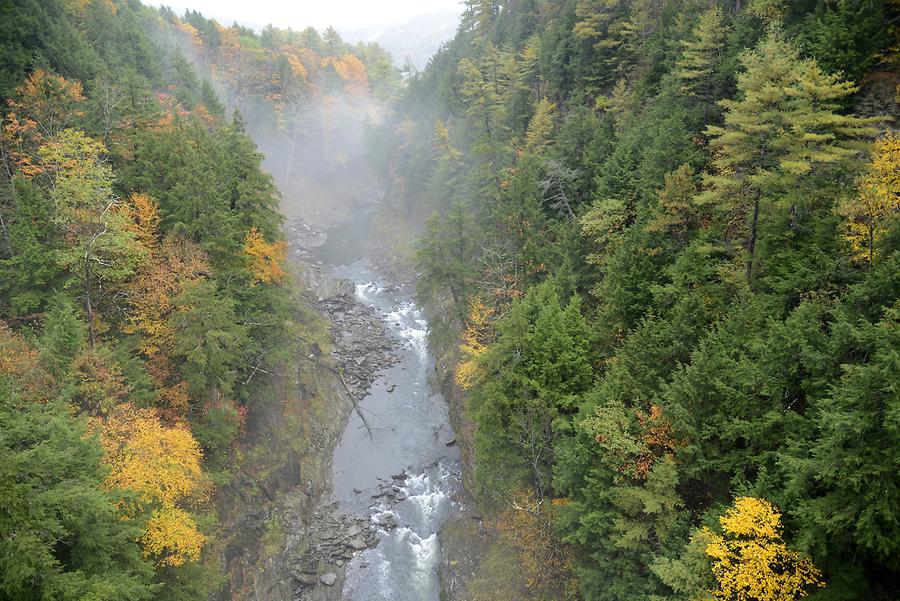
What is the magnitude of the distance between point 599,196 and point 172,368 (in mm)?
28455

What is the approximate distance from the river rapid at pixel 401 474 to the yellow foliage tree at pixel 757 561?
61.7 ft

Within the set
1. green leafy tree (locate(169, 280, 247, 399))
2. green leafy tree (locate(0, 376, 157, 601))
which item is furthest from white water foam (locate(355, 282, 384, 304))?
green leafy tree (locate(0, 376, 157, 601))

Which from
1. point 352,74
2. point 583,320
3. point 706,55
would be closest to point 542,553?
point 583,320

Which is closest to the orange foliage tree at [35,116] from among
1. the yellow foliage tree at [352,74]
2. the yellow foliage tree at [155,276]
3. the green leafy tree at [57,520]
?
the yellow foliage tree at [155,276]

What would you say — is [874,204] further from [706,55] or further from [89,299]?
[89,299]

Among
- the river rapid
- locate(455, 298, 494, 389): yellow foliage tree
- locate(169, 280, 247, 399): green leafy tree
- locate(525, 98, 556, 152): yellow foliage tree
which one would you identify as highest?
locate(525, 98, 556, 152): yellow foliage tree

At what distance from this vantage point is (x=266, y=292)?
34.9 metres

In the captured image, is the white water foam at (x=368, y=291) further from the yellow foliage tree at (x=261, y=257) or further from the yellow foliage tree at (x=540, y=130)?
the yellow foliage tree at (x=540, y=130)

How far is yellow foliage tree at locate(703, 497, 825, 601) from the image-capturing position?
13.6 m

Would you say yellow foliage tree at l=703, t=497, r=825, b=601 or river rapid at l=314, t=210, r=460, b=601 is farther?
river rapid at l=314, t=210, r=460, b=601

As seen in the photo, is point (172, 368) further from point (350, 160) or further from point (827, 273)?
point (350, 160)

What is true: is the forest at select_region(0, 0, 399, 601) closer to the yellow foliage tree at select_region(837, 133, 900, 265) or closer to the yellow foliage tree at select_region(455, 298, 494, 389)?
the yellow foliage tree at select_region(455, 298, 494, 389)

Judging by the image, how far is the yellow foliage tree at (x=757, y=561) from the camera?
44.5ft

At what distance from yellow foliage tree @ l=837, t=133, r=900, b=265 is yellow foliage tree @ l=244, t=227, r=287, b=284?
32.6 meters
